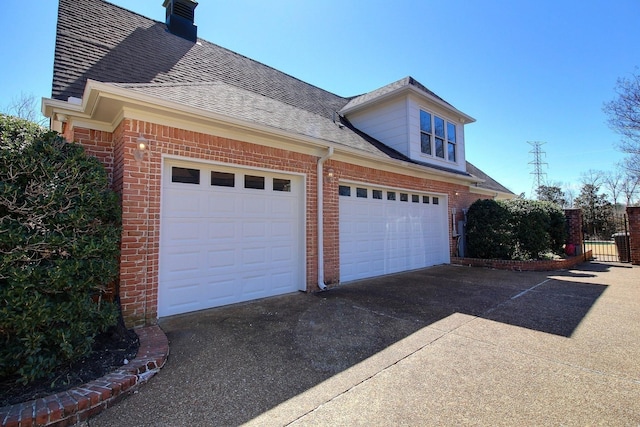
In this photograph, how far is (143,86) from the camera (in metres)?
4.52

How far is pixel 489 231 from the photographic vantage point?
32.0ft

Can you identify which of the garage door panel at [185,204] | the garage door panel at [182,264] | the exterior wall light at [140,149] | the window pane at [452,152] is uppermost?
the window pane at [452,152]

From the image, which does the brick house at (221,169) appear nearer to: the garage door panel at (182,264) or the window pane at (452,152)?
the garage door panel at (182,264)

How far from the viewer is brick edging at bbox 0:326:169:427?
→ 2129mm

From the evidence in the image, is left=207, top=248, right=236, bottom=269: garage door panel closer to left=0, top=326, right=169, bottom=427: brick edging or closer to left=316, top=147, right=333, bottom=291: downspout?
left=316, top=147, right=333, bottom=291: downspout

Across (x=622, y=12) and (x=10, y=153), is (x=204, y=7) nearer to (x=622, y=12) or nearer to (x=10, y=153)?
(x=10, y=153)

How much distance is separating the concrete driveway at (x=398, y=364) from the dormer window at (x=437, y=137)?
20.1ft

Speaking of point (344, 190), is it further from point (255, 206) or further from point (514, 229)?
point (514, 229)

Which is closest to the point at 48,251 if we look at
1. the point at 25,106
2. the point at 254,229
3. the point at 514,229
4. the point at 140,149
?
the point at 140,149

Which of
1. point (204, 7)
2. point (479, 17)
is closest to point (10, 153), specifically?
point (204, 7)

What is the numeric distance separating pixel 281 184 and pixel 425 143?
634 centimetres

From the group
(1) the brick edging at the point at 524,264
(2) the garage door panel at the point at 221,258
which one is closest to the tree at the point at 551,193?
(1) the brick edging at the point at 524,264

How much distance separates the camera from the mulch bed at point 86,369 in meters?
2.47

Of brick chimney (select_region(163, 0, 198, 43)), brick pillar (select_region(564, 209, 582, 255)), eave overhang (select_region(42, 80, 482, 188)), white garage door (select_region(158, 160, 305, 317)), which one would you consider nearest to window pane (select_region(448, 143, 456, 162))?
brick pillar (select_region(564, 209, 582, 255))
